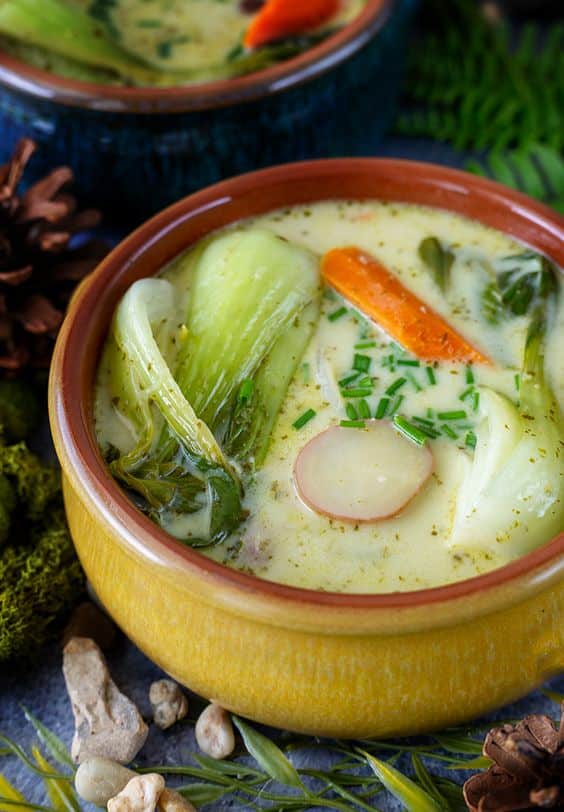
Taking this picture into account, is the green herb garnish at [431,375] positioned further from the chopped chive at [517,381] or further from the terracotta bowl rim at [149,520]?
the terracotta bowl rim at [149,520]

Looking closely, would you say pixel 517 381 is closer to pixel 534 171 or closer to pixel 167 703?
pixel 167 703

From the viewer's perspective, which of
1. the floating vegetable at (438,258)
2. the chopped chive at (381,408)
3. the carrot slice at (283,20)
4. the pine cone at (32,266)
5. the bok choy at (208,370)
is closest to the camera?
the bok choy at (208,370)

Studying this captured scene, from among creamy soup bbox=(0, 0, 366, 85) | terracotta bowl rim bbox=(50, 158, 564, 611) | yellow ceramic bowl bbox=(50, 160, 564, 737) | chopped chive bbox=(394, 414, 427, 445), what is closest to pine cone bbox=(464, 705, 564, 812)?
yellow ceramic bowl bbox=(50, 160, 564, 737)

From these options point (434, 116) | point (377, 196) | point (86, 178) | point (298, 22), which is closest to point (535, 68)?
point (434, 116)

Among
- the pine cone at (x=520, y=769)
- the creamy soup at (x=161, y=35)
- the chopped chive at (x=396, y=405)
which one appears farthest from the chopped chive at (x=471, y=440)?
the creamy soup at (x=161, y=35)

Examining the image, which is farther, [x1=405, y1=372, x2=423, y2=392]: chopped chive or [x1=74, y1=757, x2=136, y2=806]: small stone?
[x1=405, y1=372, x2=423, y2=392]: chopped chive

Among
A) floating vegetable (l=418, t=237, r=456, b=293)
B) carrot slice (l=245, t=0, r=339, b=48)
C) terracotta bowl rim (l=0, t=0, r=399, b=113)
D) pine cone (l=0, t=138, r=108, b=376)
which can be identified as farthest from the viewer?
carrot slice (l=245, t=0, r=339, b=48)

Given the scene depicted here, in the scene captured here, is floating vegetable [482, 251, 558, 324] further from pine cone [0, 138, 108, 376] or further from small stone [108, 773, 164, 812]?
small stone [108, 773, 164, 812]
